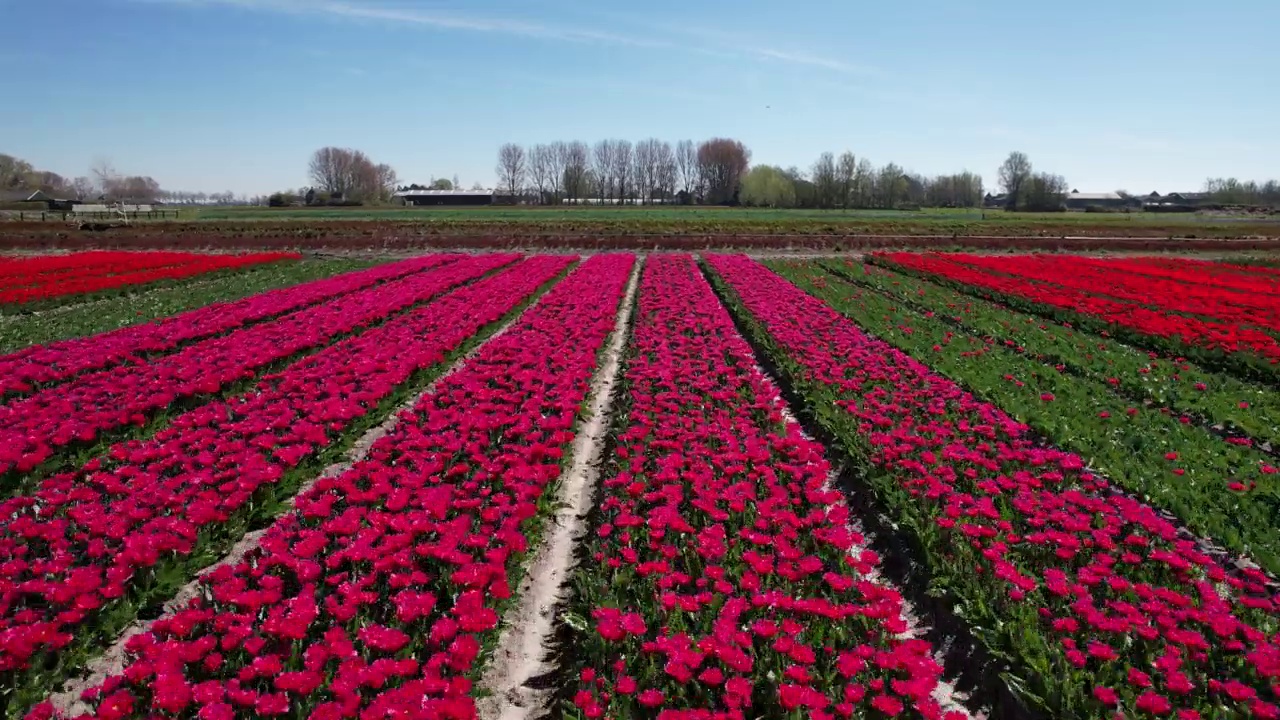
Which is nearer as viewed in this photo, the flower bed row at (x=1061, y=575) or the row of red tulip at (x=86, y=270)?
the flower bed row at (x=1061, y=575)

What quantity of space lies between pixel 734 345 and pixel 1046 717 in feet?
33.1

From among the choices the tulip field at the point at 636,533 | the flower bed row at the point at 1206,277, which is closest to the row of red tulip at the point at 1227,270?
the flower bed row at the point at 1206,277

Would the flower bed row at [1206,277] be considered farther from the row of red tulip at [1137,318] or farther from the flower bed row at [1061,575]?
the flower bed row at [1061,575]

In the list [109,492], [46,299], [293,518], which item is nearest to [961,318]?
[293,518]

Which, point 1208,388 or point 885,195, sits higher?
point 885,195

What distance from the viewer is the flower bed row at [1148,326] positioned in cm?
1430

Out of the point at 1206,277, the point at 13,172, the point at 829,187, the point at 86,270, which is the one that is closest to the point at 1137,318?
the point at 1206,277

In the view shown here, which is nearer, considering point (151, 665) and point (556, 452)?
point (151, 665)

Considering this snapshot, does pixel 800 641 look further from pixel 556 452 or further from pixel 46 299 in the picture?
pixel 46 299

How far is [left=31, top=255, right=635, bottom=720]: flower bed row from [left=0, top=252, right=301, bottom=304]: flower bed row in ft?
64.2

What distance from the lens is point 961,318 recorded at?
1884cm

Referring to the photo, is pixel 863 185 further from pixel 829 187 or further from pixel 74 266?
pixel 74 266

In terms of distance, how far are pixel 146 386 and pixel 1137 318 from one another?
71.6 ft

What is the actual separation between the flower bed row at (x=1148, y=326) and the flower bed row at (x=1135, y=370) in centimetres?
46
